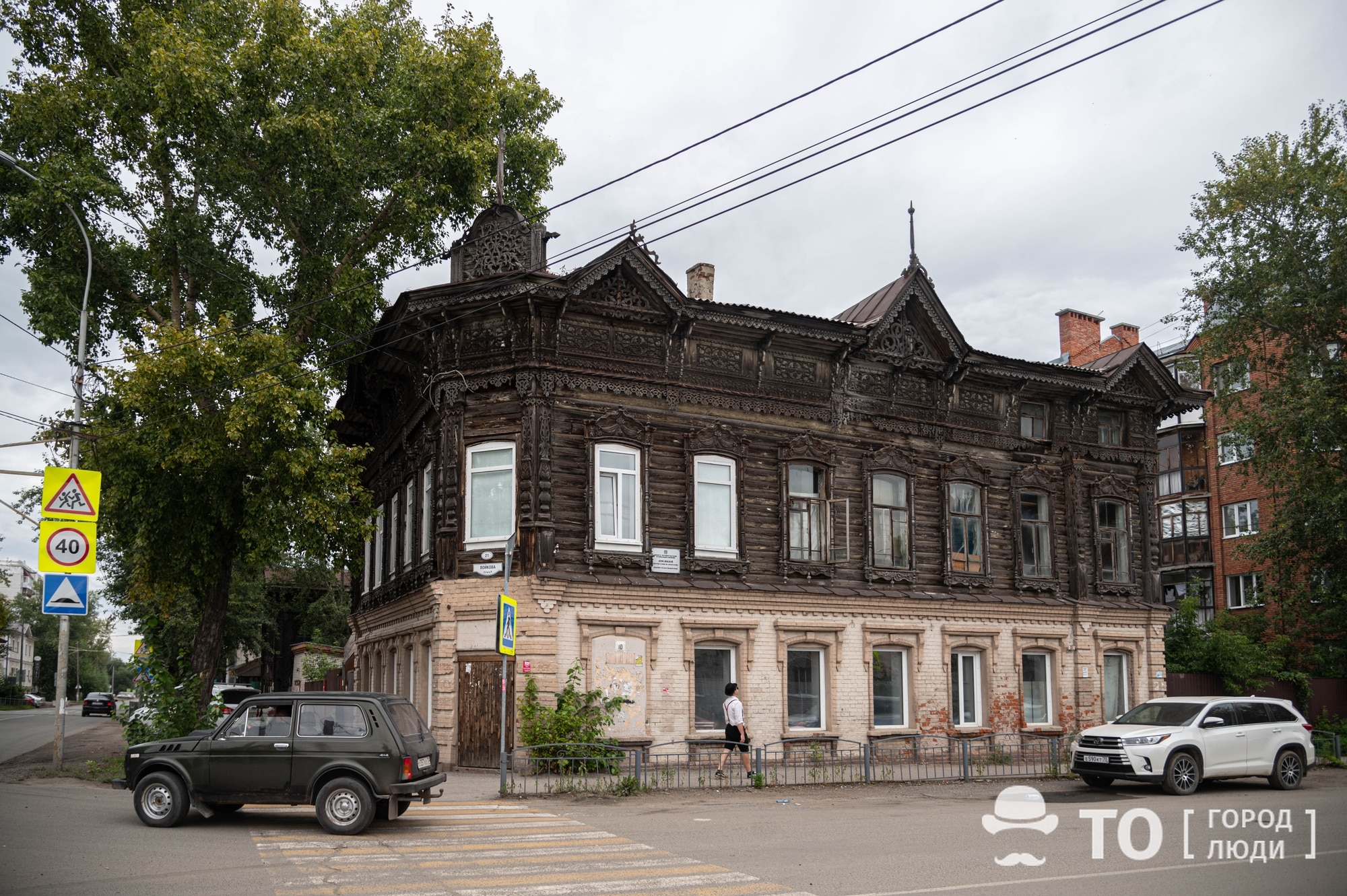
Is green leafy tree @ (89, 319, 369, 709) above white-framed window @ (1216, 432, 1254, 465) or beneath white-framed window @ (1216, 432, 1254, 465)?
beneath

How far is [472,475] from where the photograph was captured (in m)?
21.8

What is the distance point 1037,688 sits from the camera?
27.0 metres

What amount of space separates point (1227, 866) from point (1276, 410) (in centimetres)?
2280

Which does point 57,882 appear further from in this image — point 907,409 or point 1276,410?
point 1276,410

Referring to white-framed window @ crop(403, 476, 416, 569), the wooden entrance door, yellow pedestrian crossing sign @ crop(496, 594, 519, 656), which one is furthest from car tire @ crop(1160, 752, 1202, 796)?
white-framed window @ crop(403, 476, 416, 569)

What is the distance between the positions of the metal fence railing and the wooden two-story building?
0.63 m

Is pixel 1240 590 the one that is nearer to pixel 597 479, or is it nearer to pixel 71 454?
pixel 597 479

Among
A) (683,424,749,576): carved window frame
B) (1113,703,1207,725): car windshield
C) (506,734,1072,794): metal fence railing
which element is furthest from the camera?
Answer: (683,424,749,576): carved window frame

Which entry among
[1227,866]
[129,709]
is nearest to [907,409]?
[1227,866]

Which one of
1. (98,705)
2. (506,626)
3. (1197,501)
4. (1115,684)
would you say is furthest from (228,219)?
(98,705)

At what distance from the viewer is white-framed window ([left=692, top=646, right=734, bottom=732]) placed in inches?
874

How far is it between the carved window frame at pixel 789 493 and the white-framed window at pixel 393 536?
10304 mm

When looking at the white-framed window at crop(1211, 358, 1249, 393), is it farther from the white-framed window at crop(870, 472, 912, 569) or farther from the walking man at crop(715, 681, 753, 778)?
the walking man at crop(715, 681, 753, 778)

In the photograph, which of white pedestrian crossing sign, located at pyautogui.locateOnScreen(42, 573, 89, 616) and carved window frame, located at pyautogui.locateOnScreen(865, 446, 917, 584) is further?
carved window frame, located at pyautogui.locateOnScreen(865, 446, 917, 584)
